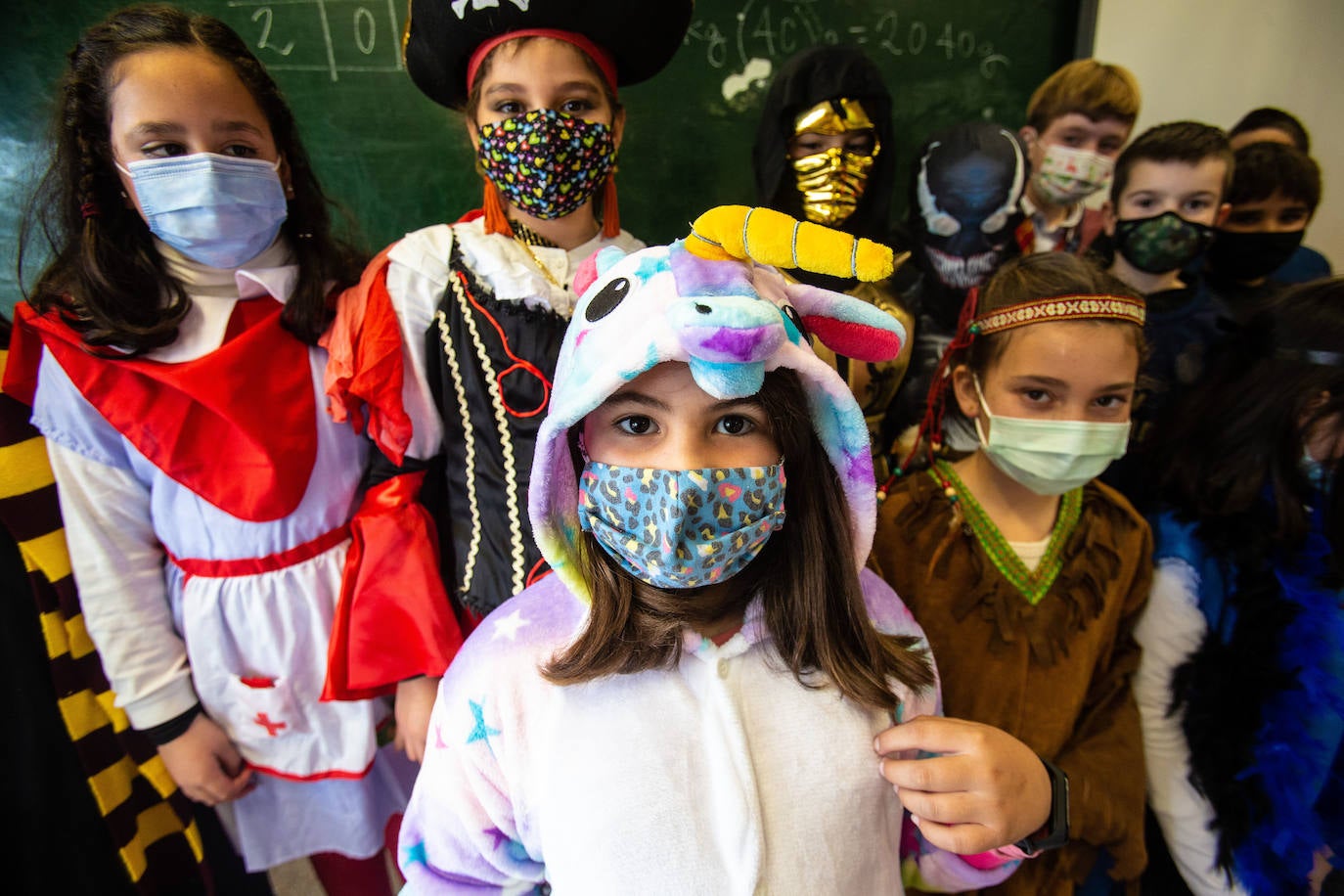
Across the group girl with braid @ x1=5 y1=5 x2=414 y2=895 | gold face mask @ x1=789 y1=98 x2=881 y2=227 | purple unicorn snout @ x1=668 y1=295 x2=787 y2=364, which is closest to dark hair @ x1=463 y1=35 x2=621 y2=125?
girl with braid @ x1=5 y1=5 x2=414 y2=895

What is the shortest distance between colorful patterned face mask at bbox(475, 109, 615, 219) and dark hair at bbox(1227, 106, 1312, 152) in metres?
2.61

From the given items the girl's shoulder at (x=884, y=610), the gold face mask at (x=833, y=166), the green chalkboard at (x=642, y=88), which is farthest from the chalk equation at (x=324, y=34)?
the girl's shoulder at (x=884, y=610)

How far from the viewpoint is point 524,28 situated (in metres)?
1.14

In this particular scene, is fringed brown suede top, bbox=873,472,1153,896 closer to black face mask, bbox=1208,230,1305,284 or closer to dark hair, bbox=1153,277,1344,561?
dark hair, bbox=1153,277,1344,561

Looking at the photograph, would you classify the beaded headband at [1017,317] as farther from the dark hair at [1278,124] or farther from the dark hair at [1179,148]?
the dark hair at [1278,124]

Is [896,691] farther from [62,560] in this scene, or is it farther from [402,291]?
[62,560]

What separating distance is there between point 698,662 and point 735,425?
12.7 inches

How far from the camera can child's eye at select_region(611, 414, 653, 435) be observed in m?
0.81

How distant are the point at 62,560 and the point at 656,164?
186 cm

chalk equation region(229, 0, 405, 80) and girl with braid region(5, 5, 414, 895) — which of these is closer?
girl with braid region(5, 5, 414, 895)

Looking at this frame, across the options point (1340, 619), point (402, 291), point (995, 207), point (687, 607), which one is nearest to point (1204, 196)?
point (995, 207)

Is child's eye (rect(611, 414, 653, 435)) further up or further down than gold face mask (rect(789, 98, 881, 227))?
further down

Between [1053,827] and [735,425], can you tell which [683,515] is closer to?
[735,425]

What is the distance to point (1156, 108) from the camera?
293cm
